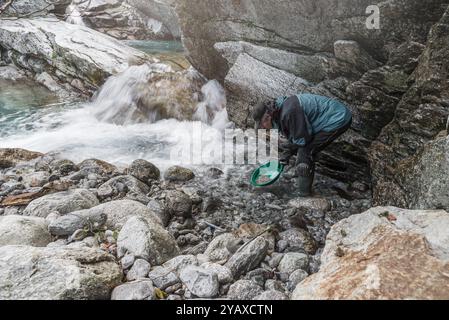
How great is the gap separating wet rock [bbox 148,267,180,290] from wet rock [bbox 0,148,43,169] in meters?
6.61

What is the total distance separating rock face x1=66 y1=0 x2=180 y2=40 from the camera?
92.4 ft

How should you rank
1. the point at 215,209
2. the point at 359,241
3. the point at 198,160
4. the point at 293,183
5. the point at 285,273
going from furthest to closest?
the point at 198,160 → the point at 293,183 → the point at 215,209 → the point at 285,273 → the point at 359,241

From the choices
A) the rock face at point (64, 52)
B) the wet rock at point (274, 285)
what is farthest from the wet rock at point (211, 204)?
the rock face at point (64, 52)

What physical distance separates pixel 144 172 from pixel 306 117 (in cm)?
389

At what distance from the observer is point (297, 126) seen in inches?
240

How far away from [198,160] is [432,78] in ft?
19.2

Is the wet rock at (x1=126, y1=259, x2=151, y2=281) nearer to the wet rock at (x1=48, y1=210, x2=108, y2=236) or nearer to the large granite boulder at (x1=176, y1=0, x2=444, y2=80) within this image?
the wet rock at (x1=48, y1=210, x2=108, y2=236)

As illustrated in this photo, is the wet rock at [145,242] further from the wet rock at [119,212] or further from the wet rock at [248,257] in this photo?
the wet rock at [248,257]

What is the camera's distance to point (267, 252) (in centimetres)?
448

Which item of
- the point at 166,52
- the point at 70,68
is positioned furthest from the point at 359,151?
the point at 166,52

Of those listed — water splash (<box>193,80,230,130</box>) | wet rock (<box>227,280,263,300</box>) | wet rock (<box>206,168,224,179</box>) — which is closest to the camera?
wet rock (<box>227,280,263,300</box>)

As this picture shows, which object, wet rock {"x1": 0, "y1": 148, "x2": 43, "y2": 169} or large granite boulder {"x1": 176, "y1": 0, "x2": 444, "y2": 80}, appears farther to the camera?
wet rock {"x1": 0, "y1": 148, "x2": 43, "y2": 169}

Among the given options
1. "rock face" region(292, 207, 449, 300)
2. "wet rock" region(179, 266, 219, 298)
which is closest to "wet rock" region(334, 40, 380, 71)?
"rock face" region(292, 207, 449, 300)

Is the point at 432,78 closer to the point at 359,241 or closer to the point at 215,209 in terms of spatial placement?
the point at 359,241
